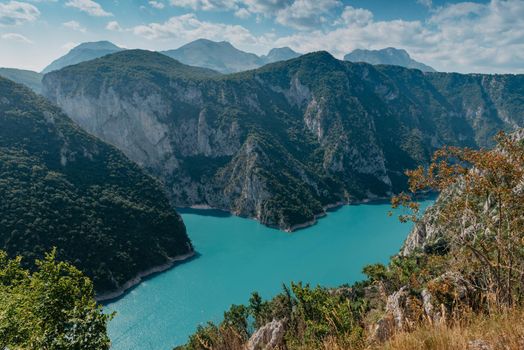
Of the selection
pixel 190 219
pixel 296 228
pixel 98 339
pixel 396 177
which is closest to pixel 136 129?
pixel 190 219

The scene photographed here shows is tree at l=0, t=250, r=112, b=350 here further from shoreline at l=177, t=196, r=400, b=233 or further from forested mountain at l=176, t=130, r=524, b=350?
shoreline at l=177, t=196, r=400, b=233

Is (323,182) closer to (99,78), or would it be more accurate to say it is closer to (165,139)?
(165,139)

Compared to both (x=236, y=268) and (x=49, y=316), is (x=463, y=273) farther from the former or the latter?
(x=236, y=268)

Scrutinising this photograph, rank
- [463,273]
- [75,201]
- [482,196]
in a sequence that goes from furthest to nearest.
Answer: [75,201], [463,273], [482,196]

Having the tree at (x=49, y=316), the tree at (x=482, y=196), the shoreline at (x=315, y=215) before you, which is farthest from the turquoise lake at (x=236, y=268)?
the tree at (x=482, y=196)

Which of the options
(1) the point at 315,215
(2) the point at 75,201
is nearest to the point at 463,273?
(2) the point at 75,201

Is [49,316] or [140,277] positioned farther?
[140,277]
